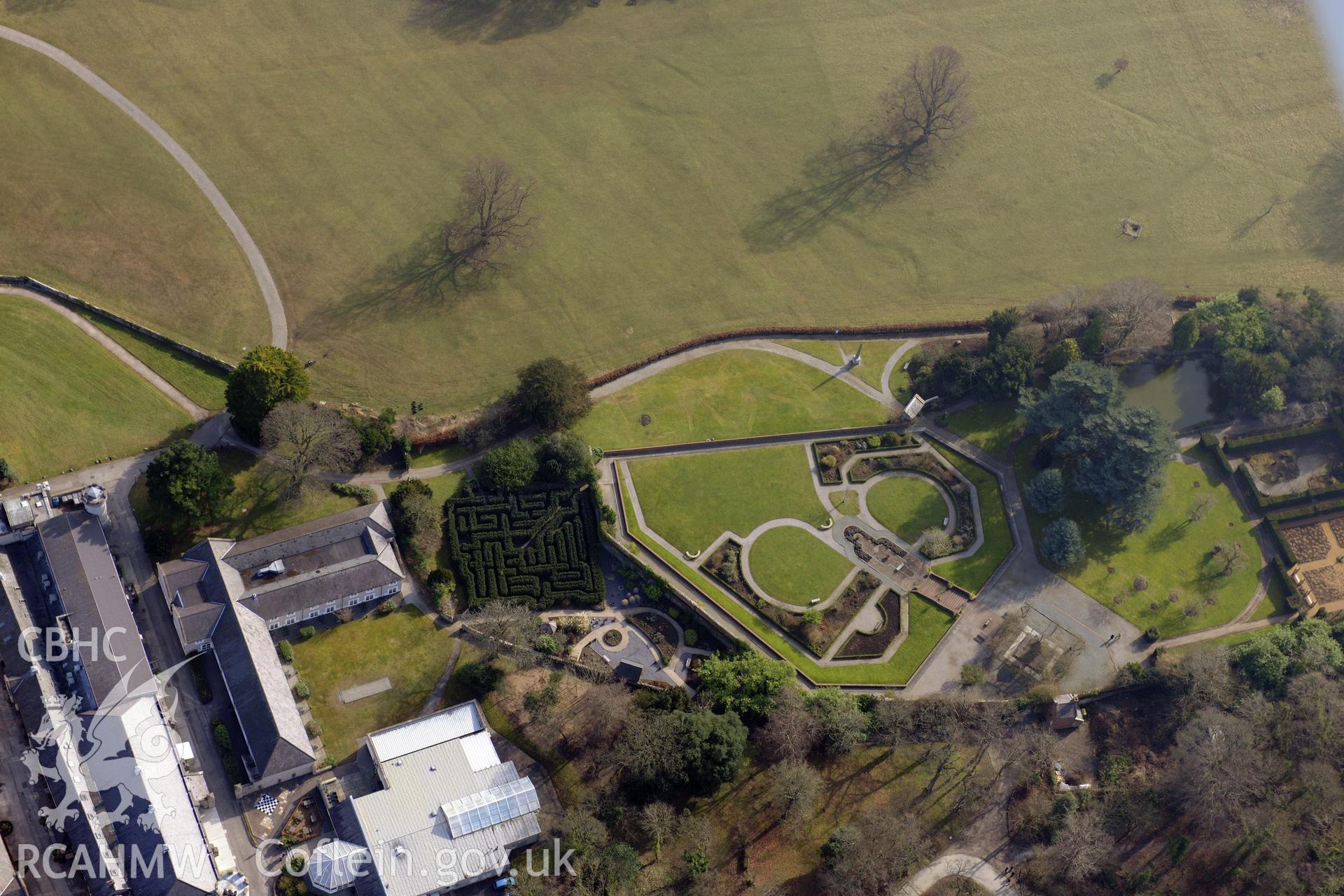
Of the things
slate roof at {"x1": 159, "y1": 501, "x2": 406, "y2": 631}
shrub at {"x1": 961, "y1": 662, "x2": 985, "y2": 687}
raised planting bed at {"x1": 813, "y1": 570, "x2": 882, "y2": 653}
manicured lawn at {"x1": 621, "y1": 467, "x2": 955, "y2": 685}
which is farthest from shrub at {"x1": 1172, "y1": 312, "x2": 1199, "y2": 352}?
slate roof at {"x1": 159, "y1": 501, "x2": 406, "y2": 631}

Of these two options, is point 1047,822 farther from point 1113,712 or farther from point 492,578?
point 492,578

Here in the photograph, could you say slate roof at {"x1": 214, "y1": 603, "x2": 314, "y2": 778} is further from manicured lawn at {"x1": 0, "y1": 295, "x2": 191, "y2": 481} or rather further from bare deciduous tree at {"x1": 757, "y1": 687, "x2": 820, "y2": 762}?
bare deciduous tree at {"x1": 757, "y1": 687, "x2": 820, "y2": 762}

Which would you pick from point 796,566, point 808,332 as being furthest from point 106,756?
point 808,332

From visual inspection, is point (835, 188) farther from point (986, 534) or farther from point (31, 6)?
point (31, 6)

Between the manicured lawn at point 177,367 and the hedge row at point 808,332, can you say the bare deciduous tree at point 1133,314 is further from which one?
A: the manicured lawn at point 177,367

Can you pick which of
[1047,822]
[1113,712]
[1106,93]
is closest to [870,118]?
[1106,93]

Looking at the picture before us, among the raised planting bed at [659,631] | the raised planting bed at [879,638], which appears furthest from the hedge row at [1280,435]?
the raised planting bed at [659,631]
